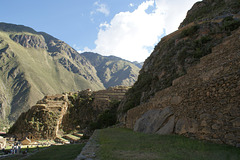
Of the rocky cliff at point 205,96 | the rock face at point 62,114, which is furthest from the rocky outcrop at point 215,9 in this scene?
the rock face at point 62,114

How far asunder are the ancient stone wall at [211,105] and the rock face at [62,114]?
43.1m

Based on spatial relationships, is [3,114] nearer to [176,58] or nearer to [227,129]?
[176,58]

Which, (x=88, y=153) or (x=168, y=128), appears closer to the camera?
(x=88, y=153)

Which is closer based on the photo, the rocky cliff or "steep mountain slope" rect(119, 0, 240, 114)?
the rocky cliff

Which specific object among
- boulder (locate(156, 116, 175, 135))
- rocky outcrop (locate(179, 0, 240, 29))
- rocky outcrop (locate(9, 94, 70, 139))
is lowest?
rocky outcrop (locate(9, 94, 70, 139))

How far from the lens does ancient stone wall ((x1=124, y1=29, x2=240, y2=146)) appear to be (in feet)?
16.6

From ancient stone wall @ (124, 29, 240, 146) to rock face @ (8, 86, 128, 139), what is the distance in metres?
43.1

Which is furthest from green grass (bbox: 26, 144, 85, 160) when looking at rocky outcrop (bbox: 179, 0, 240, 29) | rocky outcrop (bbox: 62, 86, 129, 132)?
rocky outcrop (bbox: 62, 86, 129, 132)

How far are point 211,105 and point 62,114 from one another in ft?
169

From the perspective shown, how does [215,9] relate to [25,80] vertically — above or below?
below

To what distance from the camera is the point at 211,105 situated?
5.85m

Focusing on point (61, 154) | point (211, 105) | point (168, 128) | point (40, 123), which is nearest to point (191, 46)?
point (168, 128)

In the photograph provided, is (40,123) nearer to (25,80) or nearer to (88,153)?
(88,153)

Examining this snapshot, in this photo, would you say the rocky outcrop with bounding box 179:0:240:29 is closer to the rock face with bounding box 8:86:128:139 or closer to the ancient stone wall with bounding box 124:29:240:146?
the ancient stone wall with bounding box 124:29:240:146
